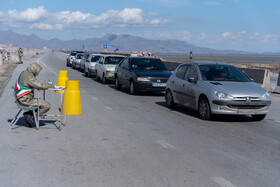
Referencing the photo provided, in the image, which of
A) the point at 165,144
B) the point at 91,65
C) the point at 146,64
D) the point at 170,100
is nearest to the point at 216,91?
the point at 170,100

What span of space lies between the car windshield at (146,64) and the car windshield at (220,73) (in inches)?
243

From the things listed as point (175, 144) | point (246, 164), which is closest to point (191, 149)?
point (175, 144)

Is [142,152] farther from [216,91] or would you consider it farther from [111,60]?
[111,60]

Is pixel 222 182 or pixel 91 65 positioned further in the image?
pixel 91 65

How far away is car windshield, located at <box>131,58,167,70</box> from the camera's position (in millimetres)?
17531

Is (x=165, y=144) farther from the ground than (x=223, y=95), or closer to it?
closer to it

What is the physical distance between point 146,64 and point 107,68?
15.5ft

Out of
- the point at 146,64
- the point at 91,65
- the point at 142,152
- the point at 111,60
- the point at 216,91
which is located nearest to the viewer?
the point at 142,152

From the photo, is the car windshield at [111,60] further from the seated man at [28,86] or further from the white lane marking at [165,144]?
the white lane marking at [165,144]

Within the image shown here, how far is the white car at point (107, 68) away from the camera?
854 inches

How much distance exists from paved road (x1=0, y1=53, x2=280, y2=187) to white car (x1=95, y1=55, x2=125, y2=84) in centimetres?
1077

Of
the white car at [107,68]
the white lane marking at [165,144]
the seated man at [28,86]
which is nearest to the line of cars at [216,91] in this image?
the white lane marking at [165,144]

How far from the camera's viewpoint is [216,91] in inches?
395

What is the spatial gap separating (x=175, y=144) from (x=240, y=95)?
3.05m
